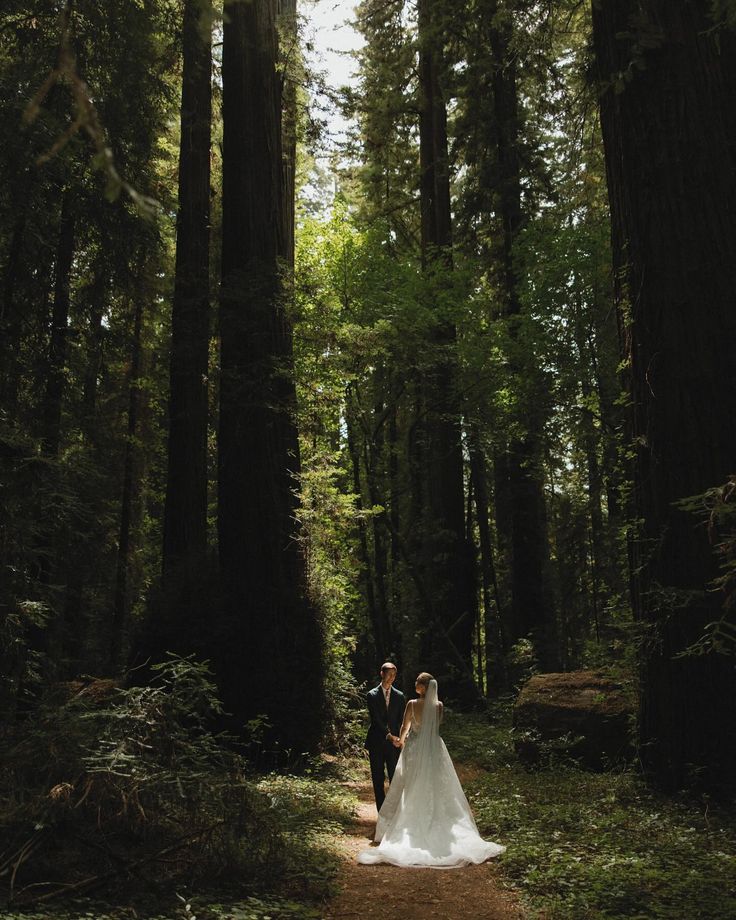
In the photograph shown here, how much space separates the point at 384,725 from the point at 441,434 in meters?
11.2

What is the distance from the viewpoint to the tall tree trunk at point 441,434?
18281 mm

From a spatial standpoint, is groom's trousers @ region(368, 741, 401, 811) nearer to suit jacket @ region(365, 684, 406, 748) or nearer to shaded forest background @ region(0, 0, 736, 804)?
suit jacket @ region(365, 684, 406, 748)

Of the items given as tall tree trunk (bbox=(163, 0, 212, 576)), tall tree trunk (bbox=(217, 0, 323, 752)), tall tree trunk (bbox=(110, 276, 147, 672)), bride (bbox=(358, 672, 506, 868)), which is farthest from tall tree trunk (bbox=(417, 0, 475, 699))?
bride (bbox=(358, 672, 506, 868))

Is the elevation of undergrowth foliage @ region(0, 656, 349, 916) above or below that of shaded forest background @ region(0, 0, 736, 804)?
below

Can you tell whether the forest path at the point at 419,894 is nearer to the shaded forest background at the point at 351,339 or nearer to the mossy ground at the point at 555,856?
the mossy ground at the point at 555,856

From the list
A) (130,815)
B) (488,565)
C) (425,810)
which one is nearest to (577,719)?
(425,810)

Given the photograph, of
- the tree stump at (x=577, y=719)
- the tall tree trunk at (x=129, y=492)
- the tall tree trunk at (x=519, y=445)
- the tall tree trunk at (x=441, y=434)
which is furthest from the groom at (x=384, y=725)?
the tall tree trunk at (x=129, y=492)

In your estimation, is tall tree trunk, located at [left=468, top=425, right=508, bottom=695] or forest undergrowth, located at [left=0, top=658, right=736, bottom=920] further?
tall tree trunk, located at [left=468, top=425, right=508, bottom=695]

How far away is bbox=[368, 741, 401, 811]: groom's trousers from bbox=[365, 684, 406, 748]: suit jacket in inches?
2.5

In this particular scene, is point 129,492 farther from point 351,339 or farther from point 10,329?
point 10,329

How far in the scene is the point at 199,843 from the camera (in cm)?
521

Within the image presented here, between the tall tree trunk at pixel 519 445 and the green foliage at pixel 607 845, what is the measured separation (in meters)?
8.38

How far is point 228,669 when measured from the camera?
10602 mm

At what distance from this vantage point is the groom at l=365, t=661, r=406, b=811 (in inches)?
344
